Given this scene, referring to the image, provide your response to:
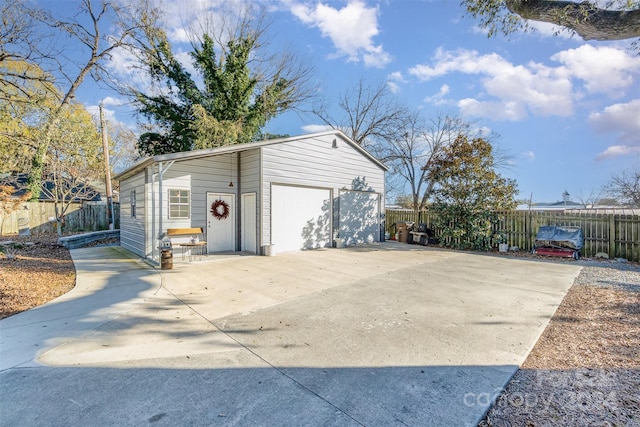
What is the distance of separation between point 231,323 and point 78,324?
74.9 inches

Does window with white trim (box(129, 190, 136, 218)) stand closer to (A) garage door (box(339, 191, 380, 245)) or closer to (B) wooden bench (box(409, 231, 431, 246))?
(A) garage door (box(339, 191, 380, 245))

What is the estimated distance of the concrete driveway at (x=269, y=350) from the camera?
2119mm

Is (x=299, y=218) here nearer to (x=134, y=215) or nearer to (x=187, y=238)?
(x=187, y=238)

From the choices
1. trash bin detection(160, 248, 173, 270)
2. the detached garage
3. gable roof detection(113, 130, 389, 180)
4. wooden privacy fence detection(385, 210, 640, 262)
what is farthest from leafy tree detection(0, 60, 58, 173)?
wooden privacy fence detection(385, 210, 640, 262)

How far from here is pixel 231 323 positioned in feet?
12.3

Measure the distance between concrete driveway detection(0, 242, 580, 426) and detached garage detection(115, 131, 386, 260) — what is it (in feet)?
9.63

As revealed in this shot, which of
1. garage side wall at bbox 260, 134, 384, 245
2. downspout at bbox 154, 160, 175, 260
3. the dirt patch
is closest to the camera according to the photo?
the dirt patch

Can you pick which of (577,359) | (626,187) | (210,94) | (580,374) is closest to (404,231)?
(577,359)

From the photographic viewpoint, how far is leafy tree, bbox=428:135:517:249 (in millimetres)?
10883

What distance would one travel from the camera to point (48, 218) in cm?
1616

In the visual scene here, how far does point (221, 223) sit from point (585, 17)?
30.5ft

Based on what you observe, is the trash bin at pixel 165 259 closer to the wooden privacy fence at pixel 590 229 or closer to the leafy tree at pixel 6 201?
the wooden privacy fence at pixel 590 229

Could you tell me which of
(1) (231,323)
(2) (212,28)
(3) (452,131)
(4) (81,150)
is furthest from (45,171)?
(3) (452,131)

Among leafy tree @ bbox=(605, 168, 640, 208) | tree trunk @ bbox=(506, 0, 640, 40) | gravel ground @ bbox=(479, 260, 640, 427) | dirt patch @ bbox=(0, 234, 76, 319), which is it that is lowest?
gravel ground @ bbox=(479, 260, 640, 427)
